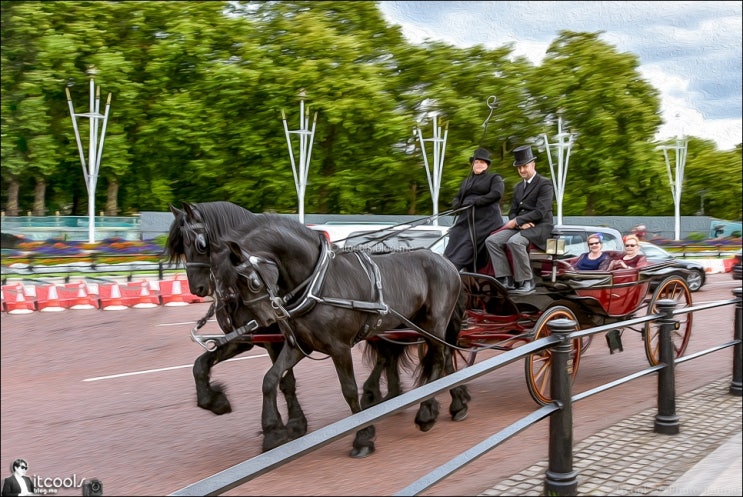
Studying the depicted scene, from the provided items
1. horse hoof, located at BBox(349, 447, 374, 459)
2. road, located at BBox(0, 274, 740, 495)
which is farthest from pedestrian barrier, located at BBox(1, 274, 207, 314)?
horse hoof, located at BBox(349, 447, 374, 459)

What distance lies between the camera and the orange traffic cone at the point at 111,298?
1496 cm

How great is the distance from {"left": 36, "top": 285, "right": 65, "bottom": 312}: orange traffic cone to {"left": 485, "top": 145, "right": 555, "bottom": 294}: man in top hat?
1024cm

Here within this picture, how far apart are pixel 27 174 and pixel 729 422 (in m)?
27.3

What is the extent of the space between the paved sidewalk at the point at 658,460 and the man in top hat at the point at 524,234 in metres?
1.74

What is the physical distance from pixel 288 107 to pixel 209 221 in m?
26.9

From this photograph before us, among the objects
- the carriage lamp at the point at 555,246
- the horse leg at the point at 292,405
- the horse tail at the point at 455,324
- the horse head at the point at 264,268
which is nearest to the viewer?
the horse head at the point at 264,268

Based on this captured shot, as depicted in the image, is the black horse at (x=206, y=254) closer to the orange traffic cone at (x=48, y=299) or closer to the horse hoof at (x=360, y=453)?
the horse hoof at (x=360, y=453)

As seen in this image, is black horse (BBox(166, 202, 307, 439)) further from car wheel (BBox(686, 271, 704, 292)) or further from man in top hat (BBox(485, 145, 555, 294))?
A: car wheel (BBox(686, 271, 704, 292))

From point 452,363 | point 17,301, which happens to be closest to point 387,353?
point 452,363

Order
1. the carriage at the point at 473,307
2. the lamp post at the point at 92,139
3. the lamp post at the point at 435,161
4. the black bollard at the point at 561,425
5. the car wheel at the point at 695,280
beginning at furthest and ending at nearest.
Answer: the lamp post at the point at 435,161
the lamp post at the point at 92,139
the car wheel at the point at 695,280
the carriage at the point at 473,307
the black bollard at the point at 561,425

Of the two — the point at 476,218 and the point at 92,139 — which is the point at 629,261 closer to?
the point at 476,218

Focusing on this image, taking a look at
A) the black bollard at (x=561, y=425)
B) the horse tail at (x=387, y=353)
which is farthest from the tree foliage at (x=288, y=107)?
the black bollard at (x=561, y=425)

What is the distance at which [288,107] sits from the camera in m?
31.8

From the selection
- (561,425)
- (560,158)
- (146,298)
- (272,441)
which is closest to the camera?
(561,425)
